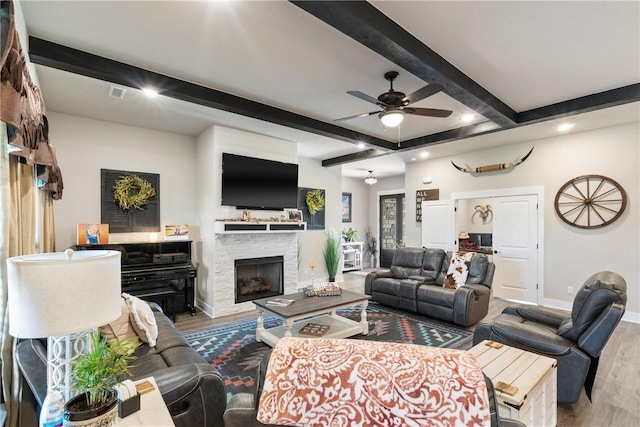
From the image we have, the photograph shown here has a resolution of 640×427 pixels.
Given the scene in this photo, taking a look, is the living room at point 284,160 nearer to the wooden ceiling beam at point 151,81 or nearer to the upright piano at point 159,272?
the upright piano at point 159,272

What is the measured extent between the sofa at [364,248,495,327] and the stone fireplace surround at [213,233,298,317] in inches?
60.3

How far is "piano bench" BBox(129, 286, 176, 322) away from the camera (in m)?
4.20

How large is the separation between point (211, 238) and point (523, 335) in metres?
4.06

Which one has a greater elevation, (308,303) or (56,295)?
(56,295)

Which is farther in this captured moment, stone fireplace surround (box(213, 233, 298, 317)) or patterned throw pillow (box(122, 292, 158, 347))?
stone fireplace surround (box(213, 233, 298, 317))

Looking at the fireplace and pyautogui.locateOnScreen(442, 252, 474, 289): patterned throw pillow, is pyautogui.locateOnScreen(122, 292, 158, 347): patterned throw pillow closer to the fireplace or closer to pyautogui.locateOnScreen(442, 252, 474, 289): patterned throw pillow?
the fireplace

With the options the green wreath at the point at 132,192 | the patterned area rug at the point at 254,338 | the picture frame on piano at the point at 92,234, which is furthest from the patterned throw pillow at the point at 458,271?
Result: the picture frame on piano at the point at 92,234

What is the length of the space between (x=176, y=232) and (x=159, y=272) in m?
0.67

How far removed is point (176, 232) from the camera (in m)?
4.70

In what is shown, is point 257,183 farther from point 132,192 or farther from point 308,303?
point 308,303

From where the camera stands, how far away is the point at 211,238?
187 inches

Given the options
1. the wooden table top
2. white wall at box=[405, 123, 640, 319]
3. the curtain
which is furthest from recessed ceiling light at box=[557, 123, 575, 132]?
the curtain

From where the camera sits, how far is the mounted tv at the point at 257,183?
477cm

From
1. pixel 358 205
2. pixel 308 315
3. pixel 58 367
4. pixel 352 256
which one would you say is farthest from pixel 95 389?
pixel 358 205
